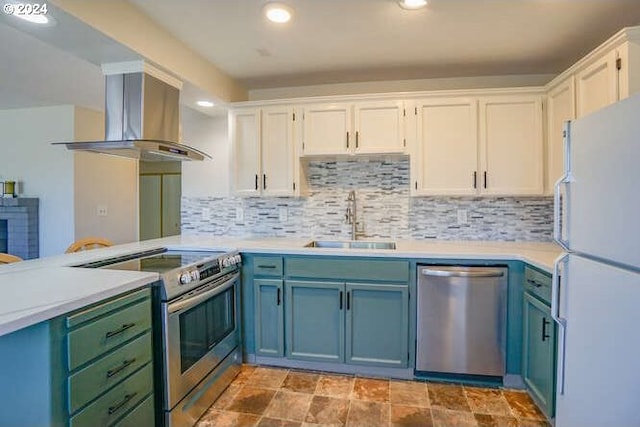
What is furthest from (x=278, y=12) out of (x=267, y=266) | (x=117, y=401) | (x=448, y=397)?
(x=448, y=397)

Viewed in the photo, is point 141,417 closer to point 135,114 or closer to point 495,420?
point 135,114

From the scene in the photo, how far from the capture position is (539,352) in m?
2.01

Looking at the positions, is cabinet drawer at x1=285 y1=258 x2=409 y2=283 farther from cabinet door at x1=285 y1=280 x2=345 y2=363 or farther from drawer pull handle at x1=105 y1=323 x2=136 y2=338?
drawer pull handle at x1=105 y1=323 x2=136 y2=338

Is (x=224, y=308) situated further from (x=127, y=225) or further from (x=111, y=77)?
(x=127, y=225)

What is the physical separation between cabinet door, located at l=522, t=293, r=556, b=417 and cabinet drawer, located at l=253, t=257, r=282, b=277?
1650 mm

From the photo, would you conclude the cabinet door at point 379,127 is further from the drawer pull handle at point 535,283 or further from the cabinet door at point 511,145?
the drawer pull handle at point 535,283

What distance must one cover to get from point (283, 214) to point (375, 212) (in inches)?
33.8

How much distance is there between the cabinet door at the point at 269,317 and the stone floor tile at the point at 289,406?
365 mm

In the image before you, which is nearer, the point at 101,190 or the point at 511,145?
the point at 511,145

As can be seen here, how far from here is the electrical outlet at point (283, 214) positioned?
128 inches

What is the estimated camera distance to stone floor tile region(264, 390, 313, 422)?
2017 millimetres

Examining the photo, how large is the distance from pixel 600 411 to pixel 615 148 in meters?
0.92

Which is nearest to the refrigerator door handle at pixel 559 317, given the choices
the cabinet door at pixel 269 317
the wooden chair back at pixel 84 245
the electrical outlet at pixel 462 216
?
the electrical outlet at pixel 462 216

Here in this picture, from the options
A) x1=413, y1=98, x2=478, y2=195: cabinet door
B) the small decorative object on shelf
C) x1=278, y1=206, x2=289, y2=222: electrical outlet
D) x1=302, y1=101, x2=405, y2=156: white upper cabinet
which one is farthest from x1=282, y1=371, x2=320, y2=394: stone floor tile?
the small decorative object on shelf
